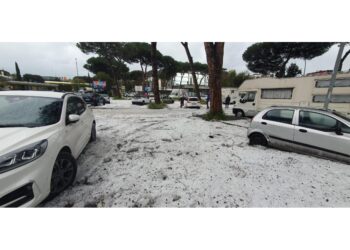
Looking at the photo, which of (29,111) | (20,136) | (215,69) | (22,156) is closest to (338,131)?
(22,156)

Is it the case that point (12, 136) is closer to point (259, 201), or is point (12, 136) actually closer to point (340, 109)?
point (259, 201)

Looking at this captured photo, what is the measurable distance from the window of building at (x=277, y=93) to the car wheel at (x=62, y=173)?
1294 cm

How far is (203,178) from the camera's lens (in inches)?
111

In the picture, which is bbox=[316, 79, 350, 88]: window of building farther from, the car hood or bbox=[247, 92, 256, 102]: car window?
the car hood

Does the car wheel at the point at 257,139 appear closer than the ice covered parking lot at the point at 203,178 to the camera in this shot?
No

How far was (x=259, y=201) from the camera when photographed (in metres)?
2.26

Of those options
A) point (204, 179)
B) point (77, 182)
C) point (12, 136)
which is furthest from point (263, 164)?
point (12, 136)

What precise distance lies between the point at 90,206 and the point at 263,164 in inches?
130

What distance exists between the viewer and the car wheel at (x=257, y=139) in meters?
4.39

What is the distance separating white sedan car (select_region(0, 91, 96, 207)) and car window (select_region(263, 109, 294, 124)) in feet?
15.1

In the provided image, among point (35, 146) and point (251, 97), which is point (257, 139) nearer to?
point (35, 146)

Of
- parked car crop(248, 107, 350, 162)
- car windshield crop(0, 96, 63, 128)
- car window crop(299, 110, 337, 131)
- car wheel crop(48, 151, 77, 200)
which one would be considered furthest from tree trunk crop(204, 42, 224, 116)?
car wheel crop(48, 151, 77, 200)

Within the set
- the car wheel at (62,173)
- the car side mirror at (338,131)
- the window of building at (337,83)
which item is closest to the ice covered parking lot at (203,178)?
the car wheel at (62,173)

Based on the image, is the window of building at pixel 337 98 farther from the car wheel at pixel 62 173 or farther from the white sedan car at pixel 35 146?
the car wheel at pixel 62 173
